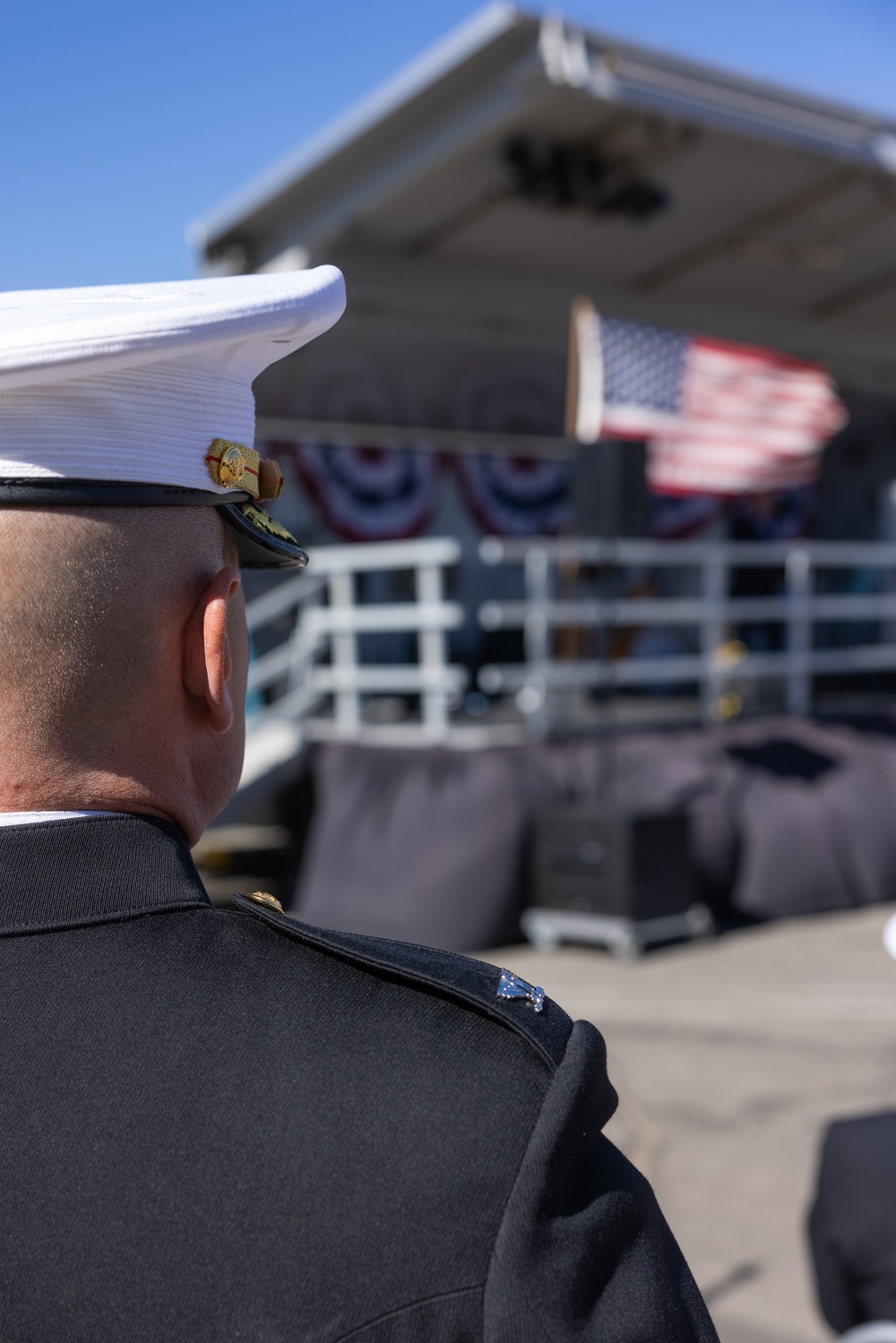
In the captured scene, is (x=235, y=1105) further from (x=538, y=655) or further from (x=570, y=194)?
(x=570, y=194)

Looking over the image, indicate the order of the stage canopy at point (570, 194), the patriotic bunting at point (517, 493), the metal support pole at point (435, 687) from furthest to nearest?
1. the patriotic bunting at point (517, 493)
2. the stage canopy at point (570, 194)
3. the metal support pole at point (435, 687)

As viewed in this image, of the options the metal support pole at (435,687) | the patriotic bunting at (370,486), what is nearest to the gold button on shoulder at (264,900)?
the metal support pole at (435,687)

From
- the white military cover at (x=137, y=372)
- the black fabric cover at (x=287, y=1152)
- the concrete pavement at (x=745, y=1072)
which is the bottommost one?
the concrete pavement at (x=745, y=1072)

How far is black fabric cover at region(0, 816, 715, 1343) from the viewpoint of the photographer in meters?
0.82

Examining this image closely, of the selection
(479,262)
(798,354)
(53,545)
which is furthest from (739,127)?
(53,545)

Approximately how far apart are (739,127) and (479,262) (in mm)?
2613

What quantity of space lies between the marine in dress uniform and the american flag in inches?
280

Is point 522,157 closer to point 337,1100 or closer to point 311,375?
point 311,375

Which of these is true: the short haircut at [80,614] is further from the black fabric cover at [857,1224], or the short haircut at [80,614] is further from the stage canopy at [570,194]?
the stage canopy at [570,194]

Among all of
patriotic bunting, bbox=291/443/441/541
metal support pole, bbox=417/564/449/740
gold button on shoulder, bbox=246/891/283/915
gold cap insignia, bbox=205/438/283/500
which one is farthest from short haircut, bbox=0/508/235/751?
patriotic bunting, bbox=291/443/441/541

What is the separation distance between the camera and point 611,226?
1069cm

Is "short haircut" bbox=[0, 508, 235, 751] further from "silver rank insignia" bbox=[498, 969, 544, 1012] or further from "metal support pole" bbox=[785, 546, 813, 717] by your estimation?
"metal support pole" bbox=[785, 546, 813, 717]

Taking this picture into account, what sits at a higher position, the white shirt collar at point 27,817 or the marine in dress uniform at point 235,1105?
the white shirt collar at point 27,817

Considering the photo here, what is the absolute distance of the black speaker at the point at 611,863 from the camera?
6832mm
